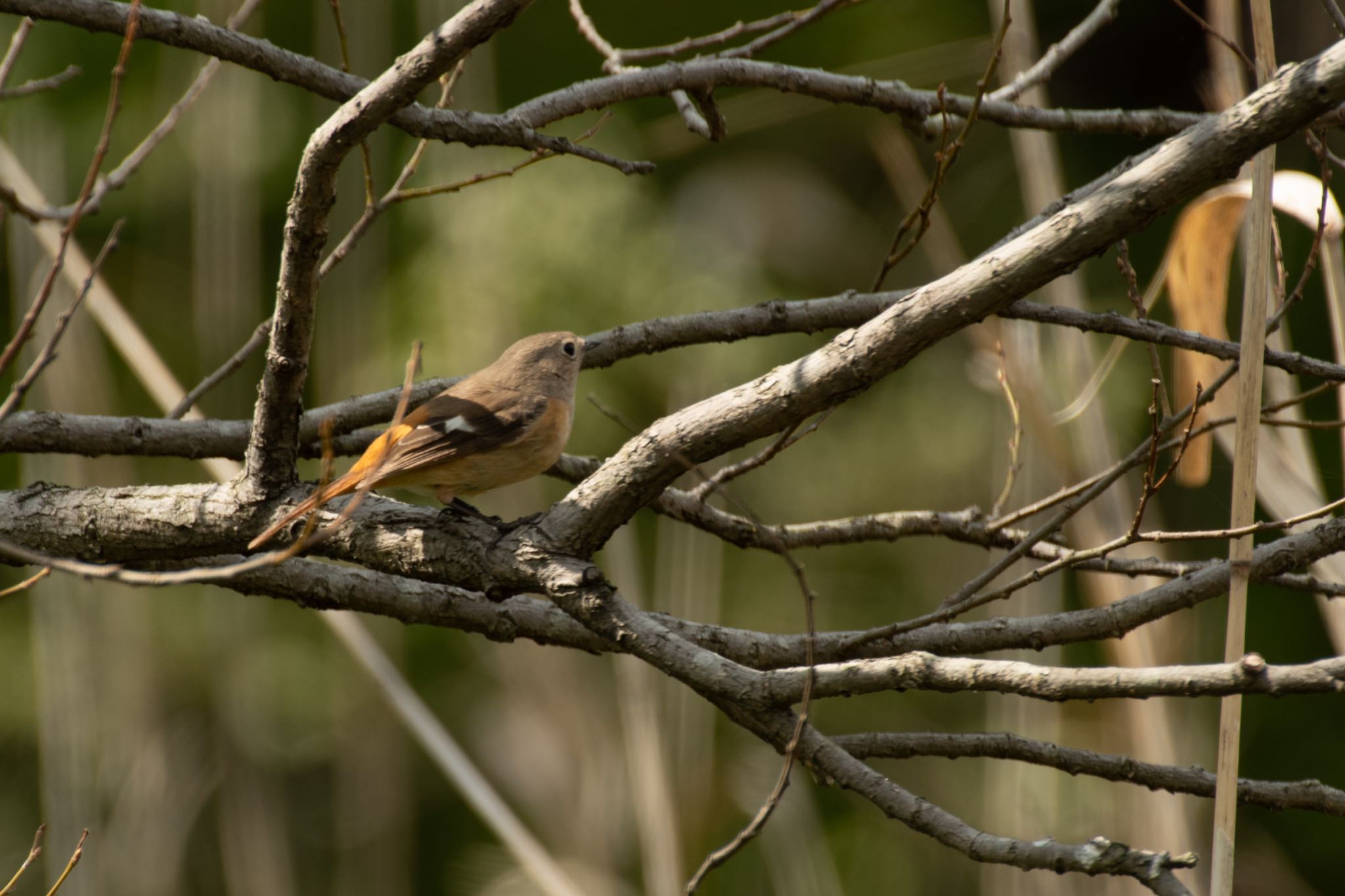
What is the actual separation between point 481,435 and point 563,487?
5005 millimetres

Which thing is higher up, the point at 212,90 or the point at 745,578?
the point at 212,90

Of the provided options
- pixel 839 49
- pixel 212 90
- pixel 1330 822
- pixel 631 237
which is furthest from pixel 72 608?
pixel 1330 822

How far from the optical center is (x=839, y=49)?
8.72 meters

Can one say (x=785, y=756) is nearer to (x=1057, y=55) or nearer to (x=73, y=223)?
(x=73, y=223)

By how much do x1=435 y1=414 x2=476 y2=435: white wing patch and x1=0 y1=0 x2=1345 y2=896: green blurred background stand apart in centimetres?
197

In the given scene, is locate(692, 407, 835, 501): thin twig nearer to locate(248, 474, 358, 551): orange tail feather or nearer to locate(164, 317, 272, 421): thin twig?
locate(248, 474, 358, 551): orange tail feather

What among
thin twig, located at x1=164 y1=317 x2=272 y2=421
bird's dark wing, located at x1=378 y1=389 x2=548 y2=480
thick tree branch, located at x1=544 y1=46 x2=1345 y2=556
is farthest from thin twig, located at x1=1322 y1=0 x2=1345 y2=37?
thin twig, located at x1=164 y1=317 x2=272 y2=421

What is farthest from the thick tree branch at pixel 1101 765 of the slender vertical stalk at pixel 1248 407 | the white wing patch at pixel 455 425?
the white wing patch at pixel 455 425

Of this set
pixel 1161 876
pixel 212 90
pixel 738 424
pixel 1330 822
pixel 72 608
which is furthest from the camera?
pixel 1330 822

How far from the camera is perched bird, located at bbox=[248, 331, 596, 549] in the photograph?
2566mm

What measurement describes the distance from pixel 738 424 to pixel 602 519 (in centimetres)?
31

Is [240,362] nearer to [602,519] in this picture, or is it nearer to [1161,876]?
[602,519]

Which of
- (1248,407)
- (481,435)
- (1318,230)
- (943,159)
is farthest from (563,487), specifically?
(1248,407)

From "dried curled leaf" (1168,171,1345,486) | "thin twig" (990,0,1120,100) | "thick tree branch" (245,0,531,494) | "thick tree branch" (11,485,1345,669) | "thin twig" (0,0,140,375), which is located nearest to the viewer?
"thin twig" (0,0,140,375)
